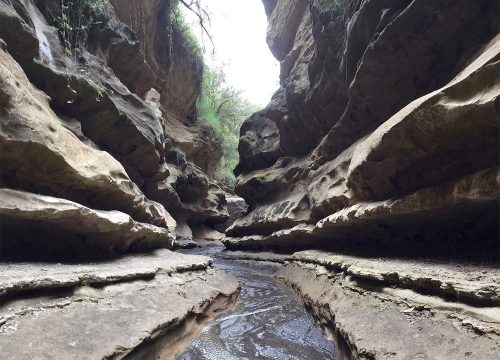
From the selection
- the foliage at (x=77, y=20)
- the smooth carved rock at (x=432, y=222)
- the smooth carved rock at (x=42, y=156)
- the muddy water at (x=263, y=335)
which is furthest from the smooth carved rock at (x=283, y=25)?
Answer: the muddy water at (x=263, y=335)

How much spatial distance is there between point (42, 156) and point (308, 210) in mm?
6648

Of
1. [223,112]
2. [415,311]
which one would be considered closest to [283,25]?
[223,112]

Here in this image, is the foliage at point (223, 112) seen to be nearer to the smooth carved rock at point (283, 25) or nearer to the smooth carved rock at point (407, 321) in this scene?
the smooth carved rock at point (283, 25)

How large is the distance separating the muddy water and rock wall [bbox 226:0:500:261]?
1688mm

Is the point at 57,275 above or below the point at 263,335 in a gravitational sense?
above

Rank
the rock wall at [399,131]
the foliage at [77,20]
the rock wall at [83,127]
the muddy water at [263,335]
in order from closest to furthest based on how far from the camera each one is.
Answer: the rock wall at [399,131], the muddy water at [263,335], the rock wall at [83,127], the foliage at [77,20]

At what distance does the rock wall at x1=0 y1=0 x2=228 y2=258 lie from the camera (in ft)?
11.7

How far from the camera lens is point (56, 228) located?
3996 millimetres

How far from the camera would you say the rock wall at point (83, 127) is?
357 cm

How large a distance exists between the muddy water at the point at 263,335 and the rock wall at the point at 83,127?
86.5 inches

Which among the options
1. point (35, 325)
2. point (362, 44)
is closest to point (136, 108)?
point (362, 44)

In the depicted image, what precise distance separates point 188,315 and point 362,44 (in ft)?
18.4

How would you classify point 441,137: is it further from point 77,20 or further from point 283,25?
point 283,25

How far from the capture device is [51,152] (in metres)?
3.83
